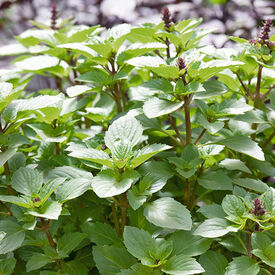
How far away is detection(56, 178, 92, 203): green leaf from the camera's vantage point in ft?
2.54

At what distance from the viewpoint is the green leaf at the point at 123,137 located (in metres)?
0.79

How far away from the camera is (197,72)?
84cm

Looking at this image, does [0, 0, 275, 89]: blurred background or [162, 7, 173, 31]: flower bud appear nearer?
[162, 7, 173, 31]: flower bud

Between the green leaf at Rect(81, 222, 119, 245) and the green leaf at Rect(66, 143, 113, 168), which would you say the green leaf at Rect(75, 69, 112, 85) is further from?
the green leaf at Rect(81, 222, 119, 245)

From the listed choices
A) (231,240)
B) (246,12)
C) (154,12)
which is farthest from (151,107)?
(154,12)

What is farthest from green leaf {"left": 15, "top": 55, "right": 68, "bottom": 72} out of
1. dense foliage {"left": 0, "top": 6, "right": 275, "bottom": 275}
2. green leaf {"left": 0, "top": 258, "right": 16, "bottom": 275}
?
green leaf {"left": 0, "top": 258, "right": 16, "bottom": 275}

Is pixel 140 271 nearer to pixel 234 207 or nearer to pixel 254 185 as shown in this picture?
pixel 234 207

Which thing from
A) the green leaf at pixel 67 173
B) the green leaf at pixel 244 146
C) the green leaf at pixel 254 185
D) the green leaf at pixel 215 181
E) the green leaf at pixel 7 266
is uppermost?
the green leaf at pixel 244 146

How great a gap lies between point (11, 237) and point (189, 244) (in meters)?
0.36

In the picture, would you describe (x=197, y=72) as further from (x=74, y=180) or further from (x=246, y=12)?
(x=246, y=12)

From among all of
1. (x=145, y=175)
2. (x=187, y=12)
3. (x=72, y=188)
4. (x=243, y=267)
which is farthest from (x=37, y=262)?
(x=187, y=12)

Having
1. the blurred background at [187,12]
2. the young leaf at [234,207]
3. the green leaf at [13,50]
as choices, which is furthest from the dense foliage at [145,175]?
the blurred background at [187,12]

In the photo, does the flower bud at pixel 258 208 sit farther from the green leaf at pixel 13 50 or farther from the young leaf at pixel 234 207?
the green leaf at pixel 13 50

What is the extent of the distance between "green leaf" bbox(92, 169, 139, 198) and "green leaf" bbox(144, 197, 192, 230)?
3.0 inches
